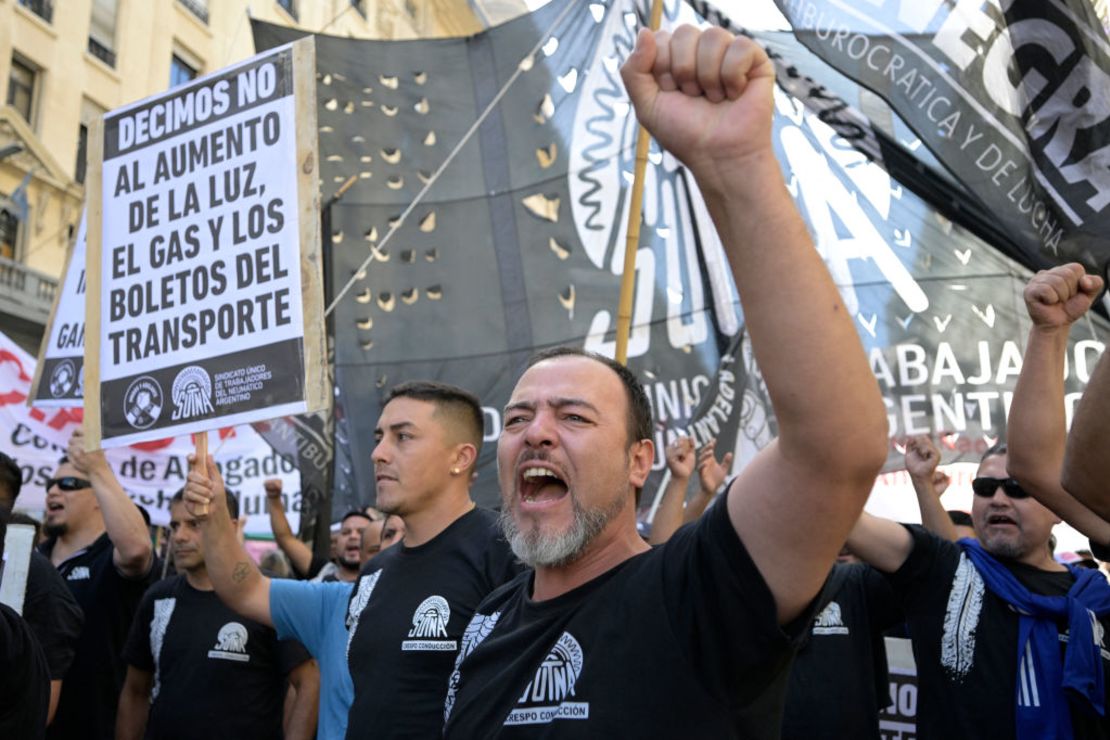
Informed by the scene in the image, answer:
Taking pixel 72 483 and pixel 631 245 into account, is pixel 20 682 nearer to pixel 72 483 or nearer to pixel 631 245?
pixel 72 483

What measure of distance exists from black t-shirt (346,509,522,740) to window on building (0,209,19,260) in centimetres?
2286

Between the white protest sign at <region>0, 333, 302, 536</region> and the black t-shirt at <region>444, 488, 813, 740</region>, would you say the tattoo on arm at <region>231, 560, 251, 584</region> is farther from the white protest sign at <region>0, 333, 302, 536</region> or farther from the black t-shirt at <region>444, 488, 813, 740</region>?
the white protest sign at <region>0, 333, 302, 536</region>

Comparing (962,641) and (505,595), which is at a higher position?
(505,595)

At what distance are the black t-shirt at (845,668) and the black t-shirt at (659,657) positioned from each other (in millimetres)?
2607

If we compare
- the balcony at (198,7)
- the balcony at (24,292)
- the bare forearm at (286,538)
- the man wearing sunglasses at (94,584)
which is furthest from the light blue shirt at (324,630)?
the balcony at (198,7)

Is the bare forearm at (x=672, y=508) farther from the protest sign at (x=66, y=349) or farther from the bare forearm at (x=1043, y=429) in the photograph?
the protest sign at (x=66, y=349)

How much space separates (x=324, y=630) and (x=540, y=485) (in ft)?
6.19

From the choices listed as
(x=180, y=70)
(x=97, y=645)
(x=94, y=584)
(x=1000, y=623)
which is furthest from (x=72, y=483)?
(x=180, y=70)

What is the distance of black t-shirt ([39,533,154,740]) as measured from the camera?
17.5ft

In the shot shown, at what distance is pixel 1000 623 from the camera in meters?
3.70

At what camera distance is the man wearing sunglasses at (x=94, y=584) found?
205 inches

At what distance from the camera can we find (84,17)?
84.1 ft

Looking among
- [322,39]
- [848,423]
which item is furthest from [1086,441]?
[322,39]

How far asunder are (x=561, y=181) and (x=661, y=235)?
774 millimetres
